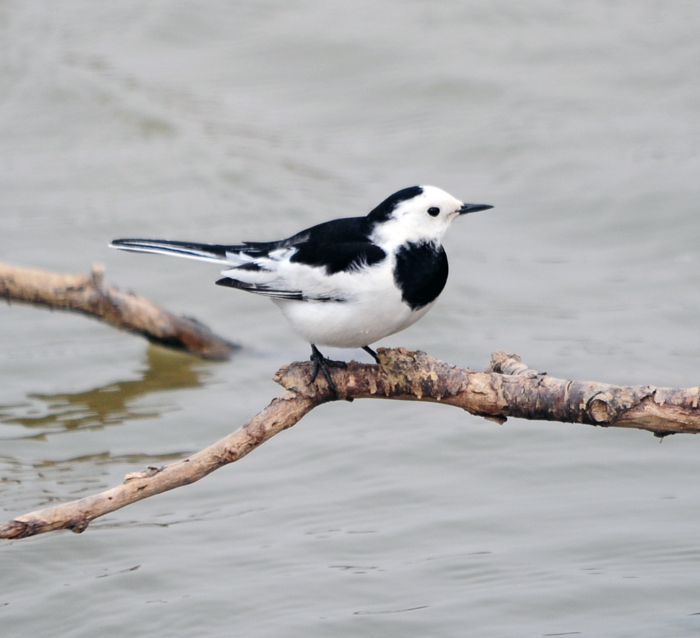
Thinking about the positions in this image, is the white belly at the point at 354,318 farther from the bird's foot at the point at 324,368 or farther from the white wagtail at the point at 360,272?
the bird's foot at the point at 324,368

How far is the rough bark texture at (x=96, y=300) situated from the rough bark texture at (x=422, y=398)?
3.34 m

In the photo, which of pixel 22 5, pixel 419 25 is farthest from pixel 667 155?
pixel 22 5

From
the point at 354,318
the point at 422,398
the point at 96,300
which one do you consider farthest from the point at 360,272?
the point at 96,300

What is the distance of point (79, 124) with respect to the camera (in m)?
13.4

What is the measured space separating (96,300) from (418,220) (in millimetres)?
3504

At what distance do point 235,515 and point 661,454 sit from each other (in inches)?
107

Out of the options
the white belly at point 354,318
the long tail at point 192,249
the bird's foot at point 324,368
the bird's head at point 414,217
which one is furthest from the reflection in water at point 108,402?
the bird's head at point 414,217

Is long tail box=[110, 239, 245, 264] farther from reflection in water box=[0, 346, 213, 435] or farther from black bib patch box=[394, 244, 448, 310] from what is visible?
reflection in water box=[0, 346, 213, 435]

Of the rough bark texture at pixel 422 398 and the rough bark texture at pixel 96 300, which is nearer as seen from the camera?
the rough bark texture at pixel 422 398

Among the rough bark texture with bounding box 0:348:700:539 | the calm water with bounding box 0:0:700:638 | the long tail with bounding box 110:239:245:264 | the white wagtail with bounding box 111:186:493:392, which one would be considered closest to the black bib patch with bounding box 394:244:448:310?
the white wagtail with bounding box 111:186:493:392

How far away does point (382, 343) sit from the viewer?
340 inches

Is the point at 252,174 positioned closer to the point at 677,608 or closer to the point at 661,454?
the point at 661,454

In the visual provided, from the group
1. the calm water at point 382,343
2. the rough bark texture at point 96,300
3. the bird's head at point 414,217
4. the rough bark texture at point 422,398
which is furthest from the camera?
the rough bark texture at point 96,300

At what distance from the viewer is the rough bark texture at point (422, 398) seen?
13.3 ft
